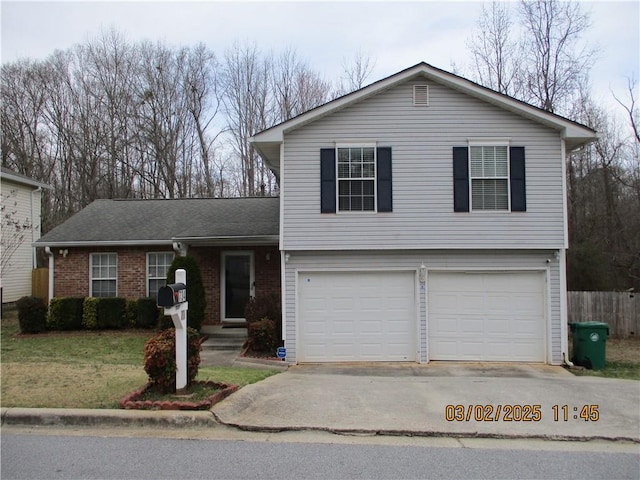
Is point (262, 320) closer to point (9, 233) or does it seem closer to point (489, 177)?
point (489, 177)

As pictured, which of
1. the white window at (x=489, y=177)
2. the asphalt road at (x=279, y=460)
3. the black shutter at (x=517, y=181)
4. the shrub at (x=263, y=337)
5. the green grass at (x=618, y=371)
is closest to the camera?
the asphalt road at (x=279, y=460)

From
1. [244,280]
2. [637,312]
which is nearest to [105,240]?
[244,280]

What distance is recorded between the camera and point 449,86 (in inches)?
458

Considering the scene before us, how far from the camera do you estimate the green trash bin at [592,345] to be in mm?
10984

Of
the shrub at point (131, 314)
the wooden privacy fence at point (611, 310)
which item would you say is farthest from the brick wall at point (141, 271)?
the wooden privacy fence at point (611, 310)

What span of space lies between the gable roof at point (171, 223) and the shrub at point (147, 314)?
73.7 inches

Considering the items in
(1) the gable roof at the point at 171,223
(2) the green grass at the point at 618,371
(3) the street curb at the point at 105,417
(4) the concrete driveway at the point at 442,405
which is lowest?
(2) the green grass at the point at 618,371

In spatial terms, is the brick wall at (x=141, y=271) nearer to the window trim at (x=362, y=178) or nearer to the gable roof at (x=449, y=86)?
the window trim at (x=362, y=178)

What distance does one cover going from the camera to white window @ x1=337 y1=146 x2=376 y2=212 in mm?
11508

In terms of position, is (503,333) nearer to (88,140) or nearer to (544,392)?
(544,392)

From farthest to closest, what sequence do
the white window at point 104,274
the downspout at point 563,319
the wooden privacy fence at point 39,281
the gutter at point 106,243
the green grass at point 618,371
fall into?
the wooden privacy fence at point 39,281
the white window at point 104,274
the gutter at point 106,243
the downspout at point 563,319
the green grass at point 618,371

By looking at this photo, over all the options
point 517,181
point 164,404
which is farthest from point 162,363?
point 517,181

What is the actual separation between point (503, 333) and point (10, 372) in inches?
398

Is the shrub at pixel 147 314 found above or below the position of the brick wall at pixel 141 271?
below
